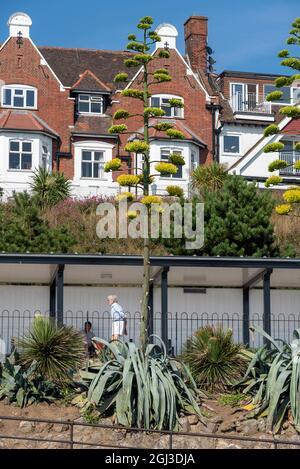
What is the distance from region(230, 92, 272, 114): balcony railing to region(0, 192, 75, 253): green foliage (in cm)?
2394

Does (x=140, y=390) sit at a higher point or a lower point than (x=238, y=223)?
lower

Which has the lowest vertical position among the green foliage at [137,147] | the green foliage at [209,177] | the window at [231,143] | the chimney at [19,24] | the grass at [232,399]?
the grass at [232,399]

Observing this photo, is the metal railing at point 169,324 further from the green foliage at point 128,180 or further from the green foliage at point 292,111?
the green foliage at point 128,180

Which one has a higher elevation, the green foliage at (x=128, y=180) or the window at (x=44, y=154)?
the window at (x=44, y=154)

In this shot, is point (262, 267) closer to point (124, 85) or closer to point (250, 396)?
point (250, 396)

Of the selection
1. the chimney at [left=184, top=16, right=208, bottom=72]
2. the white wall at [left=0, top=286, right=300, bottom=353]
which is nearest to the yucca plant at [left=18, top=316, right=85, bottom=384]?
the white wall at [left=0, top=286, right=300, bottom=353]

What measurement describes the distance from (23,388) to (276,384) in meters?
4.80

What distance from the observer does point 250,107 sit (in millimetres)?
61125

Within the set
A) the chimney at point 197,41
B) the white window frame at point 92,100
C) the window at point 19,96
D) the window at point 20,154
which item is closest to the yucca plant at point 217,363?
the window at point 20,154

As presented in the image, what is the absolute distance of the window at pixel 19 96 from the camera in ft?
180

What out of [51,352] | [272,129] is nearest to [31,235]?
[272,129]

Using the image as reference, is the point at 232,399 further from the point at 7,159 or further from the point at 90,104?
the point at 90,104

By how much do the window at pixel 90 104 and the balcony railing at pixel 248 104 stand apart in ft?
25.9

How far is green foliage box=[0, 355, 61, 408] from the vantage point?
72.2 ft
